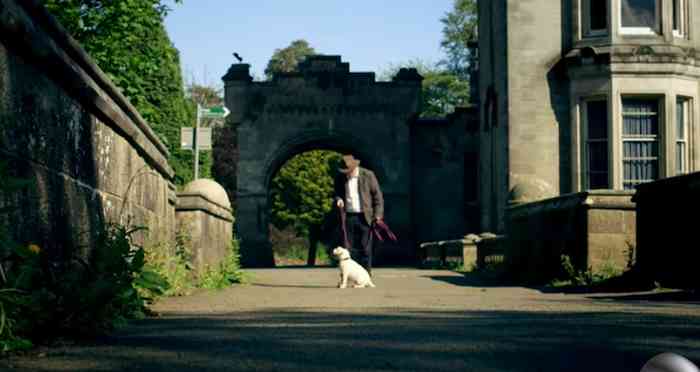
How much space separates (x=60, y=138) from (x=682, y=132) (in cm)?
1745

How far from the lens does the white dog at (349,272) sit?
11891 mm

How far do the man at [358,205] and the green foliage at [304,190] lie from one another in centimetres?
3782

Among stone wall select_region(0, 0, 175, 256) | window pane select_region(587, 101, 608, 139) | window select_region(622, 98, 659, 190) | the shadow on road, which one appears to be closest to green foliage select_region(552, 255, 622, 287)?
the shadow on road

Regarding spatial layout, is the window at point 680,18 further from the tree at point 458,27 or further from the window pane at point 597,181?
the tree at point 458,27

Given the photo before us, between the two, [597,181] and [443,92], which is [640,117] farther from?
[443,92]

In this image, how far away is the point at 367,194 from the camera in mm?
13062

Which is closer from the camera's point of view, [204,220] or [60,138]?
[60,138]

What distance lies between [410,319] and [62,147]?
7.75ft

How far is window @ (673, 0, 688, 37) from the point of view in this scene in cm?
2050

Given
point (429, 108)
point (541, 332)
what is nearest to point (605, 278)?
point (541, 332)

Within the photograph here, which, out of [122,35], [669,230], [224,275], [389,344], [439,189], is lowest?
[389,344]

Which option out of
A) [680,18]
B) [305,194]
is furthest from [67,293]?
[305,194]

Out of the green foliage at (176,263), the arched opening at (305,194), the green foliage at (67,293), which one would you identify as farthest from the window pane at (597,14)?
the arched opening at (305,194)

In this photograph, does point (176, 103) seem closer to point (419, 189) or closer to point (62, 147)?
point (419, 189)
